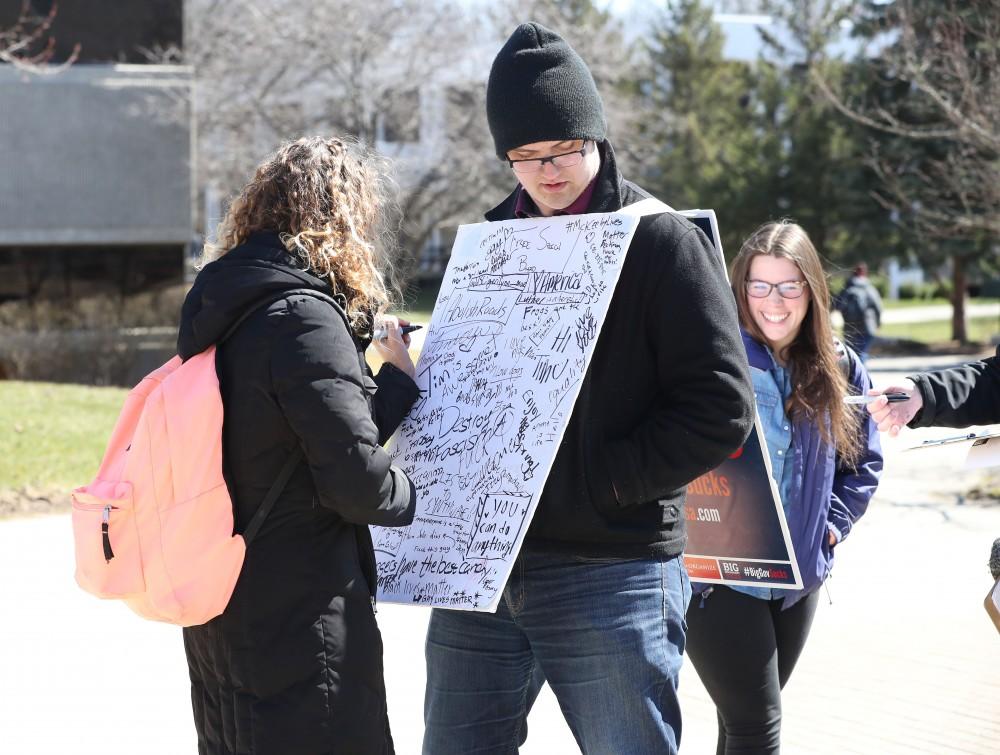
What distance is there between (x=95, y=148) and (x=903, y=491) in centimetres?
1415

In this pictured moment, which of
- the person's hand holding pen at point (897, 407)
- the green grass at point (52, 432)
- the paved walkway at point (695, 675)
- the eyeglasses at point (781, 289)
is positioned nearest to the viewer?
the person's hand holding pen at point (897, 407)

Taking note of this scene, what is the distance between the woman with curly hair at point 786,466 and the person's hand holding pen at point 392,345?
3.57ft

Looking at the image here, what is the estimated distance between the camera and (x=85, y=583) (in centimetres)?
279

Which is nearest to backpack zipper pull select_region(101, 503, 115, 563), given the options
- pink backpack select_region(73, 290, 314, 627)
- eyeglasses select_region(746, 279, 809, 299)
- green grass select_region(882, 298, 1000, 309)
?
pink backpack select_region(73, 290, 314, 627)

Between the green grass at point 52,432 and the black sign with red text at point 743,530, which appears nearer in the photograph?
the black sign with red text at point 743,530

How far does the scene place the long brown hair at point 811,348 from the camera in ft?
12.0

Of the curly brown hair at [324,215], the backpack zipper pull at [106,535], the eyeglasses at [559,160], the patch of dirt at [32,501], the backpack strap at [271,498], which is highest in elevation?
the eyeglasses at [559,160]

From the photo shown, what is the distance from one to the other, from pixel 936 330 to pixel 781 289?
2884 centimetres

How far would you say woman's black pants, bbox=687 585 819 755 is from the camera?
3.43 metres

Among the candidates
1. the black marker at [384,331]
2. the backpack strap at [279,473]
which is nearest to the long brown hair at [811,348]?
the black marker at [384,331]

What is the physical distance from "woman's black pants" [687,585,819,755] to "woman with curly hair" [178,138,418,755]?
3.39 feet

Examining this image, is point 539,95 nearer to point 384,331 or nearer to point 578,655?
point 384,331

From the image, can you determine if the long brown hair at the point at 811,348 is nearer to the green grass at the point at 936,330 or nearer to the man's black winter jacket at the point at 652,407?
the man's black winter jacket at the point at 652,407

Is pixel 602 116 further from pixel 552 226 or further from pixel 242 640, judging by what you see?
pixel 242 640
